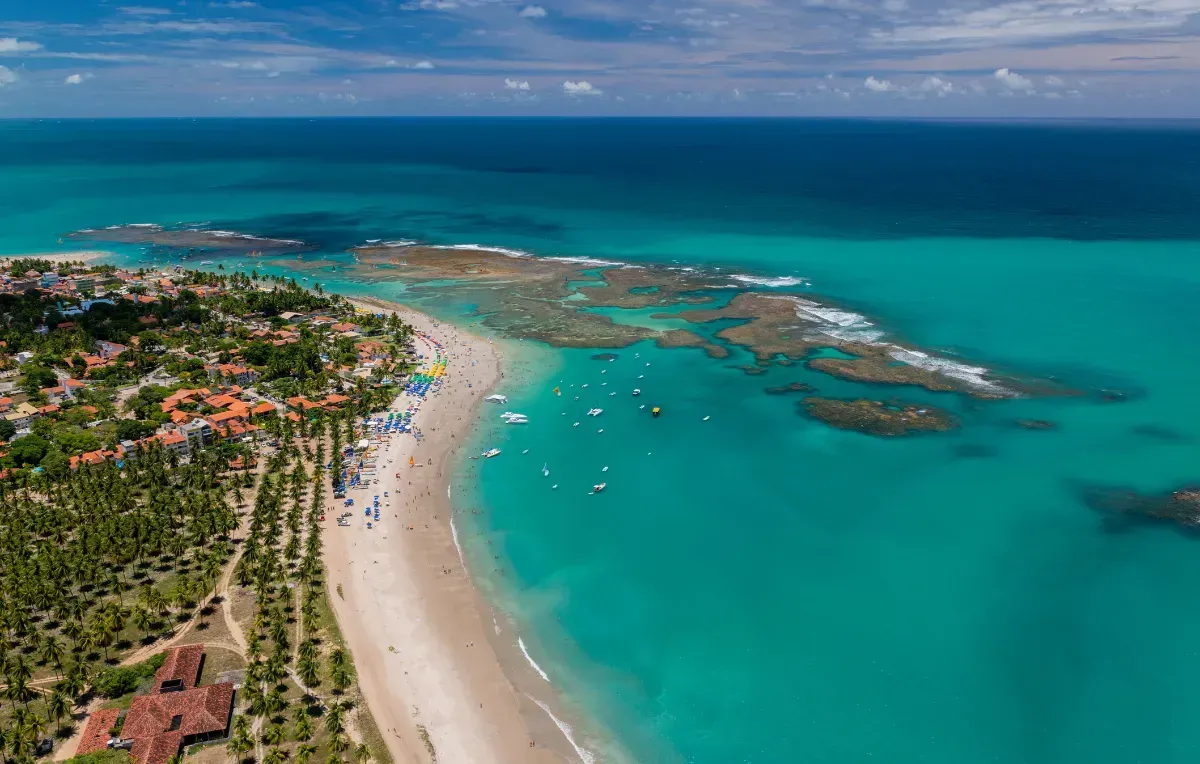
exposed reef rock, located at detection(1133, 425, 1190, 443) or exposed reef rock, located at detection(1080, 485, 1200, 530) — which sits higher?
exposed reef rock, located at detection(1133, 425, 1190, 443)

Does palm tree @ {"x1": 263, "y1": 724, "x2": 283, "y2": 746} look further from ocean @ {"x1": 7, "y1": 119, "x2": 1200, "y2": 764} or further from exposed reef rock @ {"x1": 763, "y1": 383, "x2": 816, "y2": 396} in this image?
exposed reef rock @ {"x1": 763, "y1": 383, "x2": 816, "y2": 396}

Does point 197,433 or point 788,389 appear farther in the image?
point 788,389

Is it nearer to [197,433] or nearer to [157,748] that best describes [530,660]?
[157,748]

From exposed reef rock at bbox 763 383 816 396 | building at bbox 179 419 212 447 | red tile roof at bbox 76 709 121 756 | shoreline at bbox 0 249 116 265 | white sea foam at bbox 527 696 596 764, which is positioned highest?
shoreline at bbox 0 249 116 265

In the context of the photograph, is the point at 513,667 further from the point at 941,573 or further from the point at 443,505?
the point at 941,573

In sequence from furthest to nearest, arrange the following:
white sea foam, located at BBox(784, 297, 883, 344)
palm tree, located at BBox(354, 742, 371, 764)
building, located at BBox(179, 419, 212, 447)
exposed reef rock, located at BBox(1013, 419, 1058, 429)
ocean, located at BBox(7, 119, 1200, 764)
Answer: white sea foam, located at BBox(784, 297, 883, 344)
exposed reef rock, located at BBox(1013, 419, 1058, 429)
building, located at BBox(179, 419, 212, 447)
ocean, located at BBox(7, 119, 1200, 764)
palm tree, located at BBox(354, 742, 371, 764)

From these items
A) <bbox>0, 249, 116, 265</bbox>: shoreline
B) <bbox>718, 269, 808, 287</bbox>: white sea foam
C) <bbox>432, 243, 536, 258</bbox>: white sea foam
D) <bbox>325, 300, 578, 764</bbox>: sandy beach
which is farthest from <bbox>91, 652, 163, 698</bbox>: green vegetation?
<bbox>0, 249, 116, 265</bbox>: shoreline

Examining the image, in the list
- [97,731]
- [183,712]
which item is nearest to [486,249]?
[183,712]
